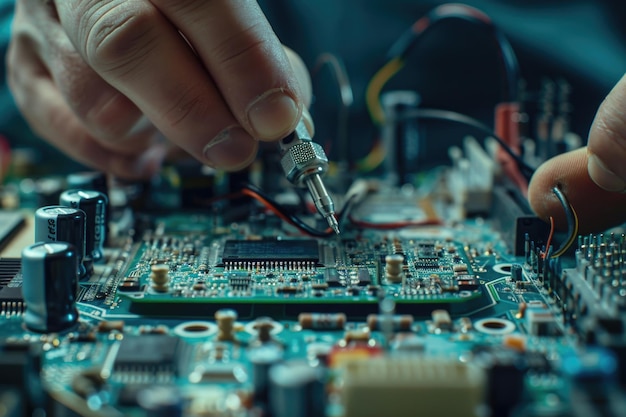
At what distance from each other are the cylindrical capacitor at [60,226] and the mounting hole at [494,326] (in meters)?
1.06

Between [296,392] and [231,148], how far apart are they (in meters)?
1.16

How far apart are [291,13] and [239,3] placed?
171 cm

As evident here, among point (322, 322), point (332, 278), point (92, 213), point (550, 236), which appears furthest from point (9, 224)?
point (550, 236)

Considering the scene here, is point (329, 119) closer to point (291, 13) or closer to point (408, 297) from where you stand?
point (291, 13)

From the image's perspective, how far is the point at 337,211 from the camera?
2.65 meters

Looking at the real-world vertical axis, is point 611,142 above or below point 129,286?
above

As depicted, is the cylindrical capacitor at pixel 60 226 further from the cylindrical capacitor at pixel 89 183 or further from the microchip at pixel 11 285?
the cylindrical capacitor at pixel 89 183

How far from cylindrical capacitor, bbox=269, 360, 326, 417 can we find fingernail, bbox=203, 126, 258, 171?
108 centimetres

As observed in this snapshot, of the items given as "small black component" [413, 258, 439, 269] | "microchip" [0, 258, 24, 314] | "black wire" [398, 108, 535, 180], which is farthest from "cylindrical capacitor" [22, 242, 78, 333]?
"black wire" [398, 108, 535, 180]

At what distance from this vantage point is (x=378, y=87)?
383cm

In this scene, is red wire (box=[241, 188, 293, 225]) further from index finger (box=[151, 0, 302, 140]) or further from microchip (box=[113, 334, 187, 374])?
microchip (box=[113, 334, 187, 374])

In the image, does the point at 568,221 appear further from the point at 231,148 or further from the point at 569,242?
the point at 231,148

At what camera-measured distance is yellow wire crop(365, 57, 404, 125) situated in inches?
147

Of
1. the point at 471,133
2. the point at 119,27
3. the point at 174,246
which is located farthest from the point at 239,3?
the point at 471,133
